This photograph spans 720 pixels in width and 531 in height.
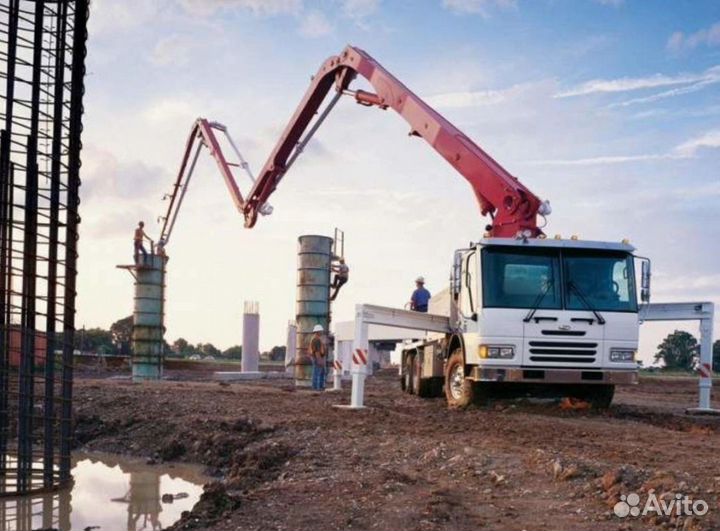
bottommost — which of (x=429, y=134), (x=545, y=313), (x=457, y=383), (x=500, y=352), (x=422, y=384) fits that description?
(x=422, y=384)

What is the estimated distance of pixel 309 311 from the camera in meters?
26.2

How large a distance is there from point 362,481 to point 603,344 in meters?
7.11

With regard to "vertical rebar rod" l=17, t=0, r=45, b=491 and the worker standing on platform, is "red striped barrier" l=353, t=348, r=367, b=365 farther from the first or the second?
the worker standing on platform

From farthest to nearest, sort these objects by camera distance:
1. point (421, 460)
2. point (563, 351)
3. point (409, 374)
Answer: point (409, 374) → point (563, 351) → point (421, 460)

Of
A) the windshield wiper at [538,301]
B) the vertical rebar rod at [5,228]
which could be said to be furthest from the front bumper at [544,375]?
the vertical rebar rod at [5,228]

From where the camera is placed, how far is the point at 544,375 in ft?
44.8

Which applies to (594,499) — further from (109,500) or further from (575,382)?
(575,382)

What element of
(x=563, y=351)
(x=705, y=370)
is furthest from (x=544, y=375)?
(x=705, y=370)

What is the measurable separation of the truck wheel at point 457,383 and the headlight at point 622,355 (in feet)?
7.51

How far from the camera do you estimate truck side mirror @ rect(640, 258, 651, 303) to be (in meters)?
14.0

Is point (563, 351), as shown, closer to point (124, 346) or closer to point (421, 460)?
point (421, 460)

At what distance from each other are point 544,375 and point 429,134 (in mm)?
5489

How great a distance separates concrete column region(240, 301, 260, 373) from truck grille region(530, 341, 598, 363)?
74.1 feet

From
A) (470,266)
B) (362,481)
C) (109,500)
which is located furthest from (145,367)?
(362,481)
